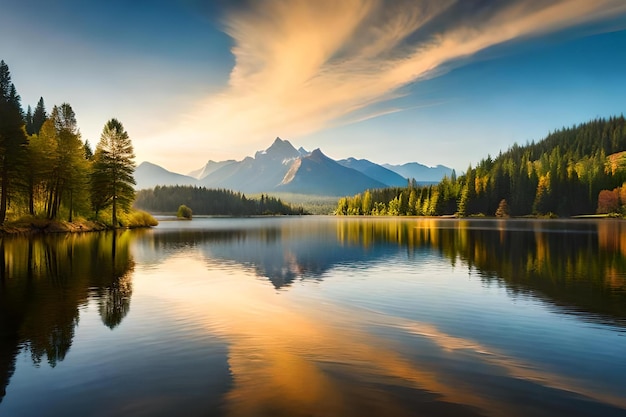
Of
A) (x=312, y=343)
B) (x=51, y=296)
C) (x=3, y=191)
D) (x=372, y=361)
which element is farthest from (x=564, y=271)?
(x=3, y=191)

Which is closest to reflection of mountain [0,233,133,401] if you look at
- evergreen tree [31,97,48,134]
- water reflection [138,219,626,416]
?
water reflection [138,219,626,416]

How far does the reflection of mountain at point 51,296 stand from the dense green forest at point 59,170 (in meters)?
33.1

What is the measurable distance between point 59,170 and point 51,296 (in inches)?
2588

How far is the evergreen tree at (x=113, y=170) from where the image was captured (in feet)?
300

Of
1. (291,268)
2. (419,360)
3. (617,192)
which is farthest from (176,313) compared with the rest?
(617,192)

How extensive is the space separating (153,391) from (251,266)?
27871mm

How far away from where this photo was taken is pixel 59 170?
7775cm

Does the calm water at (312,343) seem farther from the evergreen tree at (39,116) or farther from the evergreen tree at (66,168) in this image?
Answer: the evergreen tree at (39,116)

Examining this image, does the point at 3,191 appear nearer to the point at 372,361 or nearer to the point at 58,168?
the point at 58,168

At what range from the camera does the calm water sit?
34.5 feet

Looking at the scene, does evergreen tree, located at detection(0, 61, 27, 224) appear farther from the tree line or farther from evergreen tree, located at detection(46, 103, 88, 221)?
evergreen tree, located at detection(46, 103, 88, 221)

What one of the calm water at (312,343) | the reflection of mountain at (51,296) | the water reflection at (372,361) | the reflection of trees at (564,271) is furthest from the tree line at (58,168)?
the reflection of trees at (564,271)

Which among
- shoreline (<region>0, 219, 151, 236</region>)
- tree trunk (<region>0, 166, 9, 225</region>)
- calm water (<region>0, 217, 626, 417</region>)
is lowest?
calm water (<region>0, 217, 626, 417</region>)

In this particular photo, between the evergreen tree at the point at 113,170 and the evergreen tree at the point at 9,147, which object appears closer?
the evergreen tree at the point at 9,147
